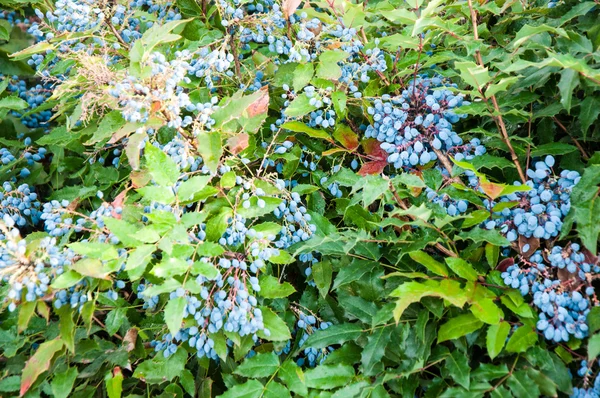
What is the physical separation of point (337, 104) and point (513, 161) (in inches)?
19.9

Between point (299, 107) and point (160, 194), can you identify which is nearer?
point (160, 194)

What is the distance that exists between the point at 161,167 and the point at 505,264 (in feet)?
2.86

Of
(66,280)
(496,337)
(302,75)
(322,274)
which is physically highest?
(302,75)

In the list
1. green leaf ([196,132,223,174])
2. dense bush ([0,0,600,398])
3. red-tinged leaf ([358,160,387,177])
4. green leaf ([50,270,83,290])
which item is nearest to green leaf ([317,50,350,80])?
dense bush ([0,0,600,398])

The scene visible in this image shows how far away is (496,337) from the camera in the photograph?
4.63 feet

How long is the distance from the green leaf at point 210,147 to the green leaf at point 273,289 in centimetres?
35

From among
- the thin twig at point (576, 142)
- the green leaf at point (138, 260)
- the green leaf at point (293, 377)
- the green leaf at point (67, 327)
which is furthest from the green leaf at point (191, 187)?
the thin twig at point (576, 142)

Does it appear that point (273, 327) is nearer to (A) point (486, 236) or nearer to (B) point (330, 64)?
(A) point (486, 236)

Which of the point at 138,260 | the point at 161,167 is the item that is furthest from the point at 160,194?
the point at 138,260

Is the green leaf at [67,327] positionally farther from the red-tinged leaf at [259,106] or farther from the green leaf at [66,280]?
the red-tinged leaf at [259,106]

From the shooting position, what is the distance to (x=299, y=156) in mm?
1877

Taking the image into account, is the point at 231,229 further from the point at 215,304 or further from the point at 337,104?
the point at 337,104

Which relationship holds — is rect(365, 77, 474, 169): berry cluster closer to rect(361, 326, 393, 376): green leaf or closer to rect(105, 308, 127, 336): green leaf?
rect(361, 326, 393, 376): green leaf

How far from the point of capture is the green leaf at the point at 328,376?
1.59 meters
